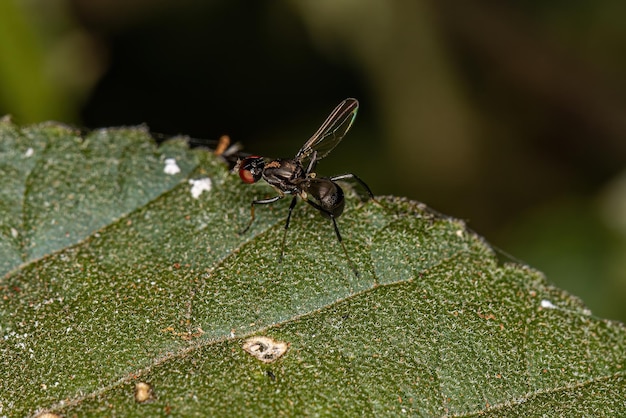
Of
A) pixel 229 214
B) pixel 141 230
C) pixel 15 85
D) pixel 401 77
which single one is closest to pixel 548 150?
pixel 401 77

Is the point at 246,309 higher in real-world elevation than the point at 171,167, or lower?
lower

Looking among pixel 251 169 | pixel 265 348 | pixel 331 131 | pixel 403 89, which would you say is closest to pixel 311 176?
pixel 251 169

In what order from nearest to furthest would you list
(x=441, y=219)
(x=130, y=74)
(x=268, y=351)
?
1. (x=268, y=351)
2. (x=441, y=219)
3. (x=130, y=74)

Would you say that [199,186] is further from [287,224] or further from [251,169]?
[287,224]

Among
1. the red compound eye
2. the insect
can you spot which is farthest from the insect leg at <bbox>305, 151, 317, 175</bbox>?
the red compound eye

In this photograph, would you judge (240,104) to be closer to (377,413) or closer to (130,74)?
(130,74)

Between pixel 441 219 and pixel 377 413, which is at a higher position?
pixel 441 219
